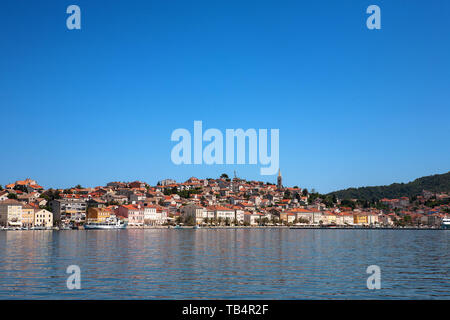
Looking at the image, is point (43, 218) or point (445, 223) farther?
point (445, 223)

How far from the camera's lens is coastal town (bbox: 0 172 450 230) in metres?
112

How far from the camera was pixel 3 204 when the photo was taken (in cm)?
10362

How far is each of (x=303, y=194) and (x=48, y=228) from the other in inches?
4581

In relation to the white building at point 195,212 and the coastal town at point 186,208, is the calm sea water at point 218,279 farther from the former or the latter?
the white building at point 195,212

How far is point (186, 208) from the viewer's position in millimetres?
132875

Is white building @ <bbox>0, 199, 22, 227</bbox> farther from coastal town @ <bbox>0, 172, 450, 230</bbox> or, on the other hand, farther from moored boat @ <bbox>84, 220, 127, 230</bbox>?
moored boat @ <bbox>84, 220, 127, 230</bbox>

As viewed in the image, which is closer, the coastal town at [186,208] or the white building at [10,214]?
the white building at [10,214]

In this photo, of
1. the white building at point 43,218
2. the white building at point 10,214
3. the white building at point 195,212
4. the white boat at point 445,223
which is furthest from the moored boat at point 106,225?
the white boat at point 445,223

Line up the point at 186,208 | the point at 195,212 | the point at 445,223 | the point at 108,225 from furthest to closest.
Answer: the point at 445,223 → the point at 186,208 → the point at 195,212 → the point at 108,225

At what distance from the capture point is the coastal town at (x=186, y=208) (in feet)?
367

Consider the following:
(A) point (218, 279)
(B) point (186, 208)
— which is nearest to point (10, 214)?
(B) point (186, 208)

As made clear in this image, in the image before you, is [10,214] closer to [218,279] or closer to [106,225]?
[106,225]

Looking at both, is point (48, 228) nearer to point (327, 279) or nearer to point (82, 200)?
point (82, 200)
